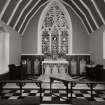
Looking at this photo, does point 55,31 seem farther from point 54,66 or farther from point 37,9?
point 54,66

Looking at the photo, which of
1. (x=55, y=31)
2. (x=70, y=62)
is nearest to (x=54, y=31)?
(x=55, y=31)

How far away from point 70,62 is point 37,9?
14.3ft

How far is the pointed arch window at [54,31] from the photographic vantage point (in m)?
13.3

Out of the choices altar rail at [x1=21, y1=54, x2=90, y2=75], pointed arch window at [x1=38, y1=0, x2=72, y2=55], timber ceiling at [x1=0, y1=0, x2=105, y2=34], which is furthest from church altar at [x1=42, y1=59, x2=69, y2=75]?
timber ceiling at [x1=0, y1=0, x2=105, y2=34]

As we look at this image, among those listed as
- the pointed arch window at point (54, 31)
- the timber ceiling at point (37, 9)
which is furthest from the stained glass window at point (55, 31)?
the timber ceiling at point (37, 9)

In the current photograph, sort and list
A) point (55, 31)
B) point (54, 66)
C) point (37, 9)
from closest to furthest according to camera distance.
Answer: point (54, 66) < point (37, 9) < point (55, 31)

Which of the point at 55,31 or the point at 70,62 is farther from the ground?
the point at 55,31

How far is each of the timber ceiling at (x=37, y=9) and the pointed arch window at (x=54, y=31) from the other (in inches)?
27.8

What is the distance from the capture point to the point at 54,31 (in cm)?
1346

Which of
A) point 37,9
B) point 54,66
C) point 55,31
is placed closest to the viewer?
point 54,66

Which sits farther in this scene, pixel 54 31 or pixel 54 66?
pixel 54 31

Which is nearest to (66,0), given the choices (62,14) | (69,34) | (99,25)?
(62,14)

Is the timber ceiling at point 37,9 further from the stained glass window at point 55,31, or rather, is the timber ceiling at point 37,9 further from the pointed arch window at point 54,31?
the stained glass window at point 55,31

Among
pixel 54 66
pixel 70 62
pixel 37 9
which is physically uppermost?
pixel 37 9
